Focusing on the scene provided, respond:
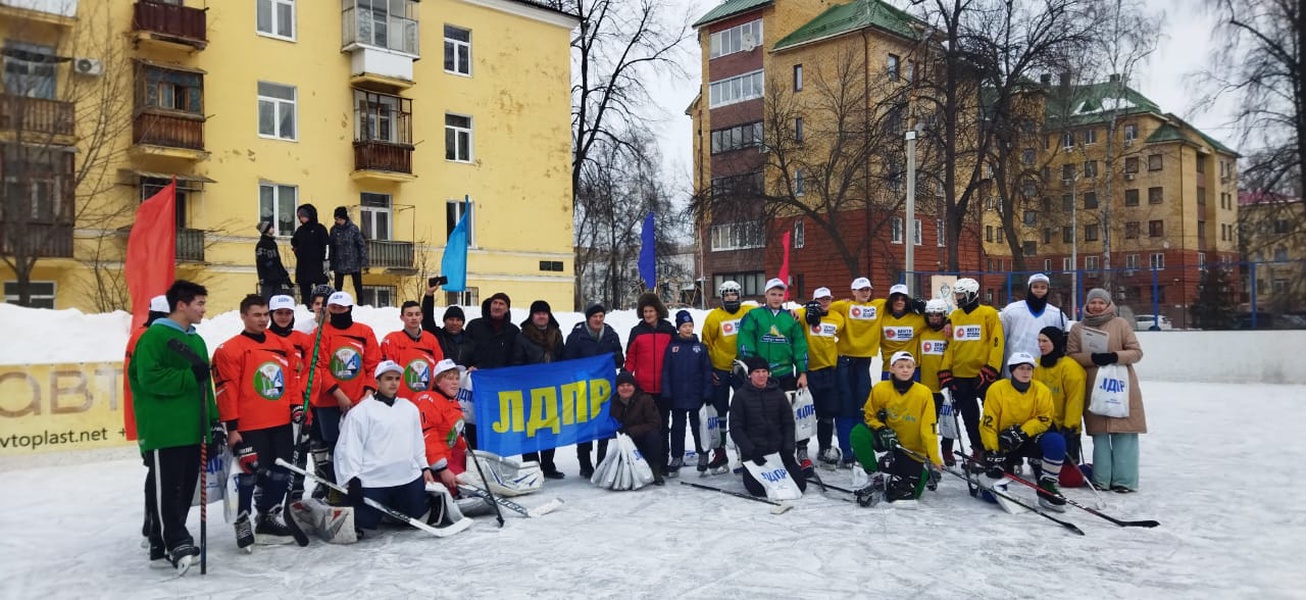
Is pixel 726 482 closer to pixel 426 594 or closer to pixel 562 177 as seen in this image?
pixel 426 594

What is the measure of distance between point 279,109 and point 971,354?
21.4 metres

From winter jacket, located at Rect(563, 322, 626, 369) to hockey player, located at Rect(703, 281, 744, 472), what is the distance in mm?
940

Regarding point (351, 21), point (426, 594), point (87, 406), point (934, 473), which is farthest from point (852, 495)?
point (351, 21)

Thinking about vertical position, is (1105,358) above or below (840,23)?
below

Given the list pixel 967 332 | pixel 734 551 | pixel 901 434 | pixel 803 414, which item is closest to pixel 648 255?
pixel 803 414

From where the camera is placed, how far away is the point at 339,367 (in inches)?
264

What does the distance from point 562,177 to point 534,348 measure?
2208 centimetres

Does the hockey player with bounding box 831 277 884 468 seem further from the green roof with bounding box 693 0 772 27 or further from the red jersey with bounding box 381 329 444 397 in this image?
the green roof with bounding box 693 0 772 27

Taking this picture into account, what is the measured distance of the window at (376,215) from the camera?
25.1 m

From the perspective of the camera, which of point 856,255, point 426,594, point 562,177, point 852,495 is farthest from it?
point 856,255

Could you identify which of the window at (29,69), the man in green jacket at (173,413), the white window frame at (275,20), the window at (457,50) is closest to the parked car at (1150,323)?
the man in green jacket at (173,413)

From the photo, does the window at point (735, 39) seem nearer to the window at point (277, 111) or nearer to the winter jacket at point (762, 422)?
the window at point (277, 111)

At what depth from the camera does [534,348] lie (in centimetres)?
852

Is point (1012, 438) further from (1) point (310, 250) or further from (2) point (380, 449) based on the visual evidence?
(1) point (310, 250)
